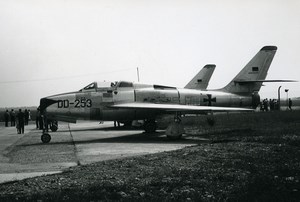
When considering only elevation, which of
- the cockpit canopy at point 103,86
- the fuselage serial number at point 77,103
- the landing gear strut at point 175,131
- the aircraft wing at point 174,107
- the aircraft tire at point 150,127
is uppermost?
the cockpit canopy at point 103,86

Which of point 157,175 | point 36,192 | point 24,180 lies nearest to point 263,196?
point 157,175

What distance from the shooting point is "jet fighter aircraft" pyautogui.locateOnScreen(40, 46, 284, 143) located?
1884cm

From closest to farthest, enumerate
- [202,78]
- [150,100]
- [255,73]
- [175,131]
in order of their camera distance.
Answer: [175,131]
[150,100]
[255,73]
[202,78]

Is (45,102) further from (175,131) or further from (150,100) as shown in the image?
(175,131)

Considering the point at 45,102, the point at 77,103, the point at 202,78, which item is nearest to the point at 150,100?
the point at 77,103

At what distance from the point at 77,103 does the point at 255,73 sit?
443 inches

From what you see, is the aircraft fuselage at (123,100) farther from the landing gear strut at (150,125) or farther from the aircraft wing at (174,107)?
the landing gear strut at (150,125)

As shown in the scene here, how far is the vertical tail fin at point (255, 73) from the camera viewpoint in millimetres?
24141

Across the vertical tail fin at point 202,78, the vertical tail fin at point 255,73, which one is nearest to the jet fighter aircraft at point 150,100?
the vertical tail fin at point 255,73

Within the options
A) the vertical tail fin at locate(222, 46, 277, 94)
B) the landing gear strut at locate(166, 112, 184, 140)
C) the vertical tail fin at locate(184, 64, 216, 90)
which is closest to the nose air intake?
the landing gear strut at locate(166, 112, 184, 140)

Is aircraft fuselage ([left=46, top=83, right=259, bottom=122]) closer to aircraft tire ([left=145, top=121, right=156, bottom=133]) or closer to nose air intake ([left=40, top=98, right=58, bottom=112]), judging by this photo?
nose air intake ([left=40, top=98, right=58, bottom=112])

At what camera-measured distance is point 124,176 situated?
26.8 ft

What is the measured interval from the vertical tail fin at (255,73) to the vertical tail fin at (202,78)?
951cm

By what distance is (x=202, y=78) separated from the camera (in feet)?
113
